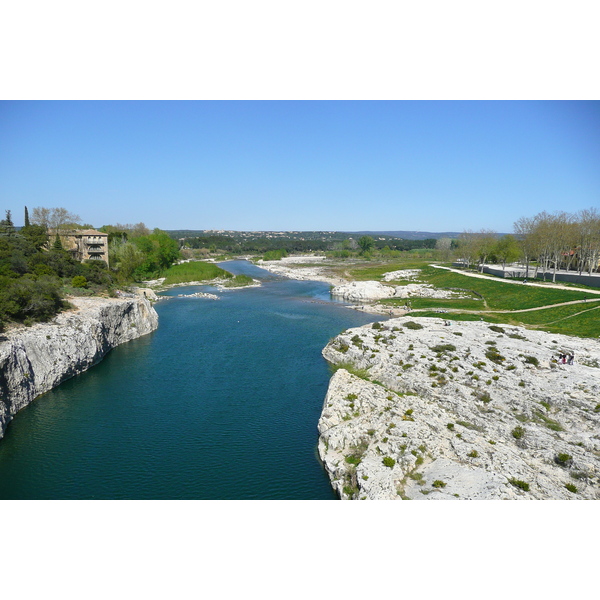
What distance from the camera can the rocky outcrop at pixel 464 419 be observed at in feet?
70.3

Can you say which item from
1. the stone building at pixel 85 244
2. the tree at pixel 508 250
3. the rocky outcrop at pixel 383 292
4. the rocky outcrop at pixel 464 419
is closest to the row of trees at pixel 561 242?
the tree at pixel 508 250

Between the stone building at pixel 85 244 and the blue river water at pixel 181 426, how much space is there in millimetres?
39460

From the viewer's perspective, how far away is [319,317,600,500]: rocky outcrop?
2142 cm

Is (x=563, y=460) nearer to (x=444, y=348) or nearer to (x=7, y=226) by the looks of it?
(x=444, y=348)

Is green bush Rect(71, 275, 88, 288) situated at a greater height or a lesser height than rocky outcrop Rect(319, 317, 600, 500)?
greater

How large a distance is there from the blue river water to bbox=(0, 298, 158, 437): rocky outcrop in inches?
45.9

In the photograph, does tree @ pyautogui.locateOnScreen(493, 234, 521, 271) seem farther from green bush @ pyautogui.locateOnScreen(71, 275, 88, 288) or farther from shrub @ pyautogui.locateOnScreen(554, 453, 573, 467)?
green bush @ pyautogui.locateOnScreen(71, 275, 88, 288)

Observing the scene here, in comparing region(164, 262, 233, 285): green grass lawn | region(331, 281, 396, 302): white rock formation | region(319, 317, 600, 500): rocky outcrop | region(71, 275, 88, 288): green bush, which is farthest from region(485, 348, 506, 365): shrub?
region(164, 262, 233, 285): green grass lawn

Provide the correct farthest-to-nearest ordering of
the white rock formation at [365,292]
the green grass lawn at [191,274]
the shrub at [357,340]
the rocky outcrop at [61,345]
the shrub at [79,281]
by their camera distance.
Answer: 1. the green grass lawn at [191,274]
2. the white rock formation at [365,292]
3. the shrub at [79,281]
4. the shrub at [357,340]
5. the rocky outcrop at [61,345]

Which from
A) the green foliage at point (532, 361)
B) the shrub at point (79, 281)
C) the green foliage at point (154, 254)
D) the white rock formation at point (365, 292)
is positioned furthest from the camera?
the green foliage at point (154, 254)

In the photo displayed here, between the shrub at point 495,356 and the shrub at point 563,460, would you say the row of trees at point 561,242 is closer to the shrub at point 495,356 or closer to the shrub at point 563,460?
the shrub at point 495,356

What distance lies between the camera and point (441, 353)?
124ft

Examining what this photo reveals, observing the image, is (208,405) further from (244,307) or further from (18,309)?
(244,307)

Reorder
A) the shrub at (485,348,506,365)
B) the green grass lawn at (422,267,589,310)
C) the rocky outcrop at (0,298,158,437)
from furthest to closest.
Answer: the green grass lawn at (422,267,589,310), the shrub at (485,348,506,365), the rocky outcrop at (0,298,158,437)
